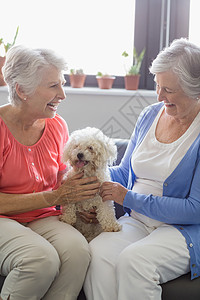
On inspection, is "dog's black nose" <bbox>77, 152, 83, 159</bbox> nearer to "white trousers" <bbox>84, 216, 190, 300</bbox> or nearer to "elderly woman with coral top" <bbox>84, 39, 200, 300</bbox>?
"elderly woman with coral top" <bbox>84, 39, 200, 300</bbox>

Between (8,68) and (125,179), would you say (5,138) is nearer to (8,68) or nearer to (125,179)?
(8,68)

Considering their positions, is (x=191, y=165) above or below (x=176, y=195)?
above

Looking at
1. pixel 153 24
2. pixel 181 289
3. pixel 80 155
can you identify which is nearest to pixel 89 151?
pixel 80 155

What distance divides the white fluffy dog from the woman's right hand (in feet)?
0.12

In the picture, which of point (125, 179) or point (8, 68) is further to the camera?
point (125, 179)

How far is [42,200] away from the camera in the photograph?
6.18ft

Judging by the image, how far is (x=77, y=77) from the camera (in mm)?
3354

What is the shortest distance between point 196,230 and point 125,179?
21.6 inches

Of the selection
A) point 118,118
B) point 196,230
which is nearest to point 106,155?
point 196,230

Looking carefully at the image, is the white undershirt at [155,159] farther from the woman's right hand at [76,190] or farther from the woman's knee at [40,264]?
the woman's knee at [40,264]

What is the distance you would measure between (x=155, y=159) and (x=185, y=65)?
0.44m

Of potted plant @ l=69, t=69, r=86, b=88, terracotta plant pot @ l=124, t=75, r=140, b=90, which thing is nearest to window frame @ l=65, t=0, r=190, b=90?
terracotta plant pot @ l=124, t=75, r=140, b=90

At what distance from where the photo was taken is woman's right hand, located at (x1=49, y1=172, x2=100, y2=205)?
6.15 feet

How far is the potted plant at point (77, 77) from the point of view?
336cm
